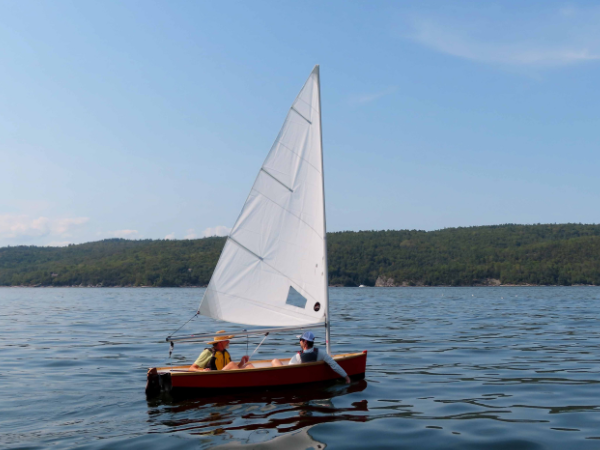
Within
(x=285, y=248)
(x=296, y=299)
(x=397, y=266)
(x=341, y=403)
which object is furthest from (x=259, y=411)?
(x=397, y=266)

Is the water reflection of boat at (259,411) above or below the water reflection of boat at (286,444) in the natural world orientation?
A: above

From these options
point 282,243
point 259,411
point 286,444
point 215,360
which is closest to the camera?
point 286,444

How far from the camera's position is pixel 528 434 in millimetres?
10164

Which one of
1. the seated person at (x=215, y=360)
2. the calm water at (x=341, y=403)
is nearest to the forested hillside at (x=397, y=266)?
the calm water at (x=341, y=403)

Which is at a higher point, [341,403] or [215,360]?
[215,360]

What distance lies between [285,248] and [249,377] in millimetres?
3301

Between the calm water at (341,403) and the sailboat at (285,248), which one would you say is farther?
the sailboat at (285,248)

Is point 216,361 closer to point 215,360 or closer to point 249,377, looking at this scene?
point 215,360

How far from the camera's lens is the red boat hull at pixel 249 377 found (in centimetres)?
1305

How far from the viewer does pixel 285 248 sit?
14500 mm

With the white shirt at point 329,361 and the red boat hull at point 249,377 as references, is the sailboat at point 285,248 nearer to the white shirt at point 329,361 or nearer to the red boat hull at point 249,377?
the red boat hull at point 249,377

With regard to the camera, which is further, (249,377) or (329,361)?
(329,361)

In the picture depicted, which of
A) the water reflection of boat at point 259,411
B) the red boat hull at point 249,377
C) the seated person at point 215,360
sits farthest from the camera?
the seated person at point 215,360

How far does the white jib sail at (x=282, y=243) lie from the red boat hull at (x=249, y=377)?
122cm
